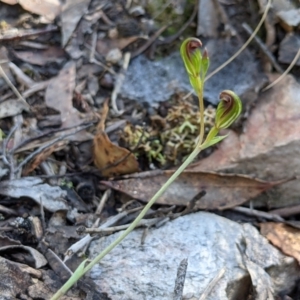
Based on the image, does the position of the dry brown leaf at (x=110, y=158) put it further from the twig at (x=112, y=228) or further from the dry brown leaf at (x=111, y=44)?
the dry brown leaf at (x=111, y=44)

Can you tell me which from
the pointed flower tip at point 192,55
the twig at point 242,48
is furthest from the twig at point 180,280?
the twig at point 242,48

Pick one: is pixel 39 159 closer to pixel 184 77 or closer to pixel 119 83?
pixel 119 83

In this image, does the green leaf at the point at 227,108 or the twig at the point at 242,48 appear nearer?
the green leaf at the point at 227,108

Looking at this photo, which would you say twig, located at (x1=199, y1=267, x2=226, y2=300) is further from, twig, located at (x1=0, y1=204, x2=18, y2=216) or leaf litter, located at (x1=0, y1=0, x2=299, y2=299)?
twig, located at (x1=0, y1=204, x2=18, y2=216)

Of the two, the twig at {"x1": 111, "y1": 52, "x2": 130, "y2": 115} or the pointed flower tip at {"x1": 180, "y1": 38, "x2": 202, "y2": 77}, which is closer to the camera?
the pointed flower tip at {"x1": 180, "y1": 38, "x2": 202, "y2": 77}

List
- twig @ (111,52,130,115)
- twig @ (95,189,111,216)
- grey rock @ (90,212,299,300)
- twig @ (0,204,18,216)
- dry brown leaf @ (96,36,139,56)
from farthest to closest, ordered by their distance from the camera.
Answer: dry brown leaf @ (96,36,139,56) < twig @ (111,52,130,115) < twig @ (95,189,111,216) < twig @ (0,204,18,216) < grey rock @ (90,212,299,300)

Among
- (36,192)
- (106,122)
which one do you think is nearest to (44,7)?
(106,122)

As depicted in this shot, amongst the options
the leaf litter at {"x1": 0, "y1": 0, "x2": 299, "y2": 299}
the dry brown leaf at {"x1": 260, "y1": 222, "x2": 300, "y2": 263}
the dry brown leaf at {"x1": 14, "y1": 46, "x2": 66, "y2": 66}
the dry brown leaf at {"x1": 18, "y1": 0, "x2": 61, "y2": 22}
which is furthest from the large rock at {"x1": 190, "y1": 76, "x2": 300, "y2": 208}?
the dry brown leaf at {"x1": 18, "y1": 0, "x2": 61, "y2": 22}
